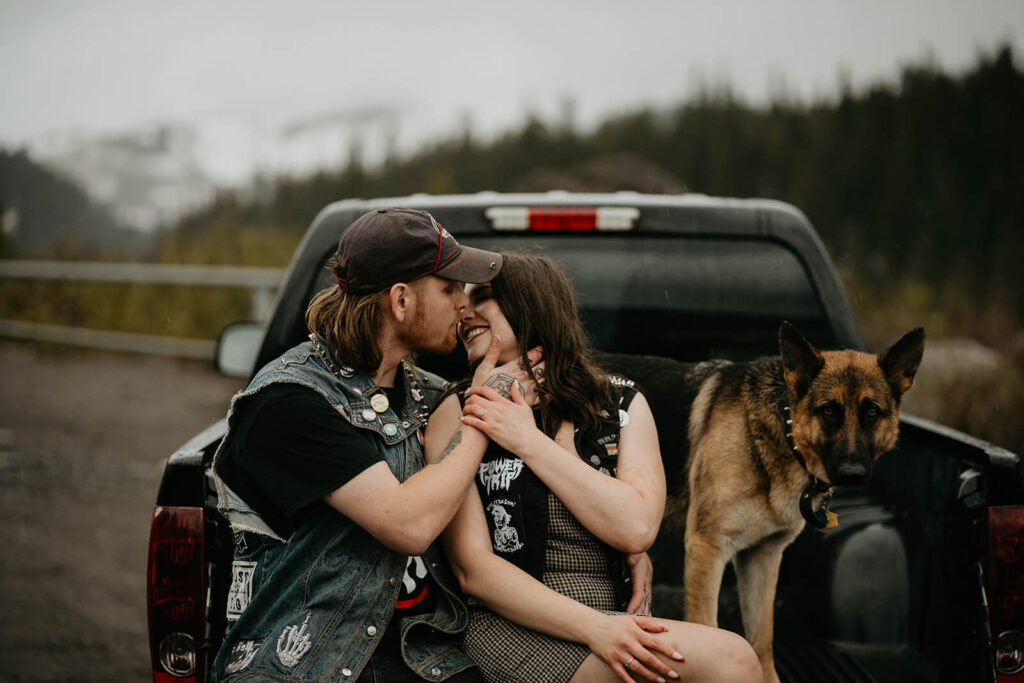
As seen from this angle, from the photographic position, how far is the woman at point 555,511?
77.9 inches

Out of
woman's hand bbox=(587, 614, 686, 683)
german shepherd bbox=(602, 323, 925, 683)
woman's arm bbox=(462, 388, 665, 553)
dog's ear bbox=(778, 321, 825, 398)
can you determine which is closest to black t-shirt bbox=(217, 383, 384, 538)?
woman's arm bbox=(462, 388, 665, 553)

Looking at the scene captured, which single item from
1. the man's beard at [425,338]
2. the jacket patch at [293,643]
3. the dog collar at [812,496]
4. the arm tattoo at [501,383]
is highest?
the man's beard at [425,338]

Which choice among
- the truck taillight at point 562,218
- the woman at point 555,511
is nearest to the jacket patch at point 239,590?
the woman at point 555,511

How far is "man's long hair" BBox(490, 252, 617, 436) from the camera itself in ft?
7.54

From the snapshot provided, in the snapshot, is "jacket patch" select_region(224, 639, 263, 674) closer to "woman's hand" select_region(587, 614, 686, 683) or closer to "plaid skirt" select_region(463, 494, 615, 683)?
"plaid skirt" select_region(463, 494, 615, 683)

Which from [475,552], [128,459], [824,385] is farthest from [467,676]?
[128,459]

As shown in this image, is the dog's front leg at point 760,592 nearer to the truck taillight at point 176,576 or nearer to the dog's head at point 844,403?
the dog's head at point 844,403

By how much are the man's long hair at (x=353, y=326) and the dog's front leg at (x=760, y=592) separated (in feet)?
4.70

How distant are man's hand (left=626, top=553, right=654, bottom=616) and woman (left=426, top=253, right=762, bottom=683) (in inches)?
1.6

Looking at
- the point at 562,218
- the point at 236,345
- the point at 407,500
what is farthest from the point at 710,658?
the point at 236,345

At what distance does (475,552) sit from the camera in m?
2.11

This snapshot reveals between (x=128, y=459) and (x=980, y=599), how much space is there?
7.59 meters

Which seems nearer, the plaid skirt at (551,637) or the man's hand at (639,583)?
the plaid skirt at (551,637)

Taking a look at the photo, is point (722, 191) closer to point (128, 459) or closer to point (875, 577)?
point (128, 459)
